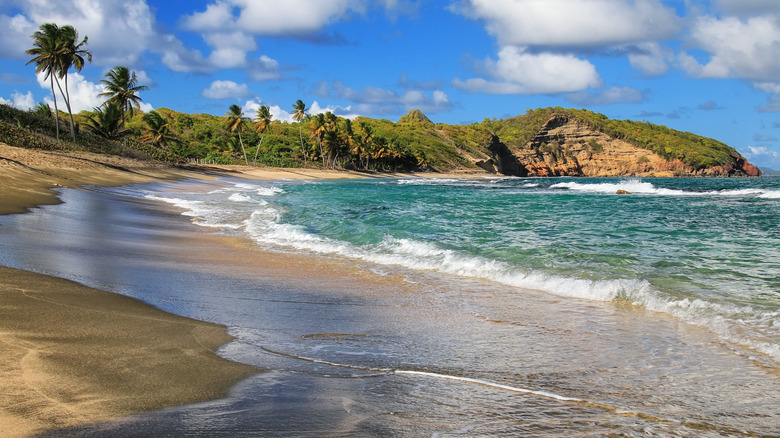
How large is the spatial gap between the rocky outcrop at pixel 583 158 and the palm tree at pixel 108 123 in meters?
99.5

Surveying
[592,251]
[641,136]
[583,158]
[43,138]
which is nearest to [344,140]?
[43,138]

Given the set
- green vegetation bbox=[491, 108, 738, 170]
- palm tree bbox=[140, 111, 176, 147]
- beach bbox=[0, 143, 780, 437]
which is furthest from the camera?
green vegetation bbox=[491, 108, 738, 170]

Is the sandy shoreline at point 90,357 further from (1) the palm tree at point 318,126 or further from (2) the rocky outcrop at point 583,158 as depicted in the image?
(2) the rocky outcrop at point 583,158

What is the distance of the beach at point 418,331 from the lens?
298 cm

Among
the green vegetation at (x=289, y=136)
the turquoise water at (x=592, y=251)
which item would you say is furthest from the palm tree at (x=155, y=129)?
the turquoise water at (x=592, y=251)

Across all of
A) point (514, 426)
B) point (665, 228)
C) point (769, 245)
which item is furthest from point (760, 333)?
point (665, 228)

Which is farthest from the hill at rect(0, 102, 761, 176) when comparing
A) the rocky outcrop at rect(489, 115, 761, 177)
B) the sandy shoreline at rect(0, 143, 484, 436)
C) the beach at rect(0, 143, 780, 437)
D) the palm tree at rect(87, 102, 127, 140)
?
the sandy shoreline at rect(0, 143, 484, 436)

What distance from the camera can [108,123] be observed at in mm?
47594

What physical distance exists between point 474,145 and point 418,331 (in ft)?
422

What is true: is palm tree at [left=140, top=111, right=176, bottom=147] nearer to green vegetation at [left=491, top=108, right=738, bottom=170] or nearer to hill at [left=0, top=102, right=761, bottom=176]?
hill at [left=0, top=102, right=761, bottom=176]

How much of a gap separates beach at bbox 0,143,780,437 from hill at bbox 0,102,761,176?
53.5m

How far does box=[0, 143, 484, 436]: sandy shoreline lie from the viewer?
2.74 metres

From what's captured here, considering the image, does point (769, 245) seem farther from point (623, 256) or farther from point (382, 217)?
point (382, 217)

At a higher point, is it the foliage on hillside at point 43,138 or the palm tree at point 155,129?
the palm tree at point 155,129
